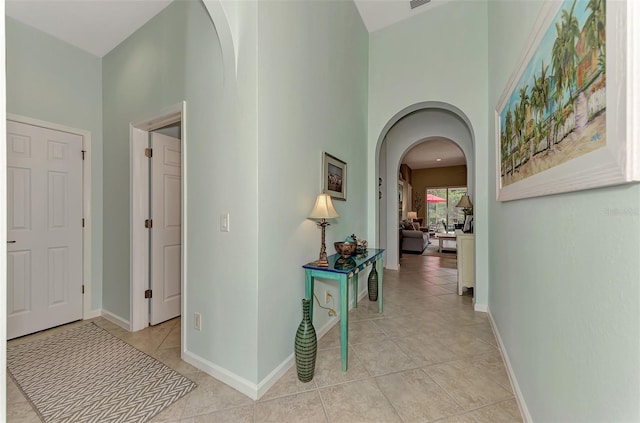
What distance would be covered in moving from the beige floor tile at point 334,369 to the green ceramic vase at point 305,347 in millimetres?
114

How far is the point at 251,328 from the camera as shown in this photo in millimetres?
1644

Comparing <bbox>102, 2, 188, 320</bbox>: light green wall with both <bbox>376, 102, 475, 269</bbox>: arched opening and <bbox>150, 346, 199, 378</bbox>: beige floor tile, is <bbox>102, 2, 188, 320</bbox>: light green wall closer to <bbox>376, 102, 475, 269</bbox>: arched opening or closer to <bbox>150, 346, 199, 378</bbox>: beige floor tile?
<bbox>150, 346, 199, 378</bbox>: beige floor tile

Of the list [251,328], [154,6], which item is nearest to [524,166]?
[251,328]

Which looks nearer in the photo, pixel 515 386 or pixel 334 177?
pixel 515 386

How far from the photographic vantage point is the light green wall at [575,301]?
27.7 inches

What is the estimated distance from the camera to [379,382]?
A: 176cm

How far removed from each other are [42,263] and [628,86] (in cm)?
413

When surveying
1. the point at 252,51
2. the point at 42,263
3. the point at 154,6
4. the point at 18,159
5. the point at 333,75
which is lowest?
the point at 42,263

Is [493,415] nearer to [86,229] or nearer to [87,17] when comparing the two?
[86,229]

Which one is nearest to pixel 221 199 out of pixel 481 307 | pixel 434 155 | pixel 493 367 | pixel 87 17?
pixel 493 367

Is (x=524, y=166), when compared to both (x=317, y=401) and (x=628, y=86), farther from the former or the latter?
(x=317, y=401)

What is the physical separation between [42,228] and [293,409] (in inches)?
118

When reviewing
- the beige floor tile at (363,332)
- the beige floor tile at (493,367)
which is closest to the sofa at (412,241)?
the beige floor tile at (363,332)

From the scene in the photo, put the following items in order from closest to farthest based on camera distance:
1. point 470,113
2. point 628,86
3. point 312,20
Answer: point 628,86
point 312,20
point 470,113
